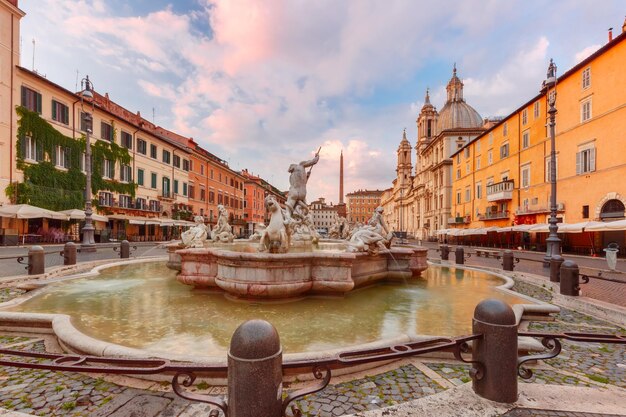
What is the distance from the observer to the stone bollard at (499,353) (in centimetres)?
268

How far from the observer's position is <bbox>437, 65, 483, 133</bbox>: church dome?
55250mm

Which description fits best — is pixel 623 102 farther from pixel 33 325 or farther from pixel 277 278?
pixel 33 325

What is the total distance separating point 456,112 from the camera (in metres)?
56.2

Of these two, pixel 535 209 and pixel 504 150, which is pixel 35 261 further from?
pixel 504 150

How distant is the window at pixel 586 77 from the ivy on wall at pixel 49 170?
41.0 metres

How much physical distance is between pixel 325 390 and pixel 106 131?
34382mm

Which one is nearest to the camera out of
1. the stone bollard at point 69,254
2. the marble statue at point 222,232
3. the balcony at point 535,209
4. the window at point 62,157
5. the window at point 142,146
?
the stone bollard at point 69,254

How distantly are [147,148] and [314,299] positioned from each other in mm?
35556

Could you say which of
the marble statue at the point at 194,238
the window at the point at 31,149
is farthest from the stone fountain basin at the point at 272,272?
the window at the point at 31,149

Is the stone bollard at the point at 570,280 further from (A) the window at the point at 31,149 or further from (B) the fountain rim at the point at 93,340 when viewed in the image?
(A) the window at the point at 31,149

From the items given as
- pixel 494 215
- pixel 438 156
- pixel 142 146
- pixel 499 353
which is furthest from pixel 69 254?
pixel 438 156

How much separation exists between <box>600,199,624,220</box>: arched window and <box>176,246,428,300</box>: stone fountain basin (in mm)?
22751

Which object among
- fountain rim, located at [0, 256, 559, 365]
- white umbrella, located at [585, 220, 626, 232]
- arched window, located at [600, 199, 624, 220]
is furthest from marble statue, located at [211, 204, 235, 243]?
arched window, located at [600, 199, 624, 220]

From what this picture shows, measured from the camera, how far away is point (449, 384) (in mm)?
3279
